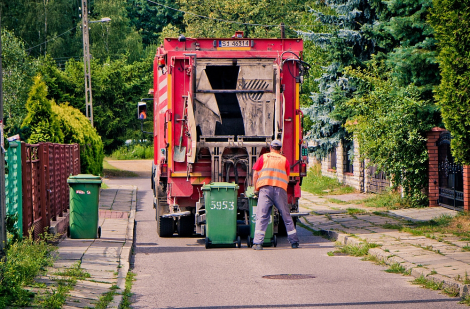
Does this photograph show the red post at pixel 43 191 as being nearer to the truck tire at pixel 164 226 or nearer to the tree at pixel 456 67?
the truck tire at pixel 164 226

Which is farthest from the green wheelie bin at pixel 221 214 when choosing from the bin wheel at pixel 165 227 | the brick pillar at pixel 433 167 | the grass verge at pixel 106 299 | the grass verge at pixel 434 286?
the brick pillar at pixel 433 167

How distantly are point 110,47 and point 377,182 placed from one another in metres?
44.3

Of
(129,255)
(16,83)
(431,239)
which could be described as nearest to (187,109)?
(129,255)

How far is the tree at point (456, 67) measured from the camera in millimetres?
11633

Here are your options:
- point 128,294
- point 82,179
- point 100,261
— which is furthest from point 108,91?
point 128,294

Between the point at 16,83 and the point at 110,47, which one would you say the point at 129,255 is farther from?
the point at 110,47

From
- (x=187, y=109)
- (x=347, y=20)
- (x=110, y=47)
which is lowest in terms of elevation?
(x=187, y=109)

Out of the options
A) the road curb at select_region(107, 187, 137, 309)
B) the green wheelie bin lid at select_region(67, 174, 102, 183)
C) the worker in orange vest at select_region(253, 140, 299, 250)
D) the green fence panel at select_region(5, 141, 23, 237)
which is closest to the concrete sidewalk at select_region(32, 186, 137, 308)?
the road curb at select_region(107, 187, 137, 309)

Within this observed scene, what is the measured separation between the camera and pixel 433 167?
15539 mm

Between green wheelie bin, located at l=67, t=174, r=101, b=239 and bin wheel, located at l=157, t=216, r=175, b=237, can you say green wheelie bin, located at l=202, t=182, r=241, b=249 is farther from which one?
green wheelie bin, located at l=67, t=174, r=101, b=239

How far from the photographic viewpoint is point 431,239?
10.8 m

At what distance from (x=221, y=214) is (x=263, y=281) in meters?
2.79

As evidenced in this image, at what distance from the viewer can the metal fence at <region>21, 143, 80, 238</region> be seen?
982 cm

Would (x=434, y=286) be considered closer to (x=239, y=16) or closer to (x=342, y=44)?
(x=342, y=44)
